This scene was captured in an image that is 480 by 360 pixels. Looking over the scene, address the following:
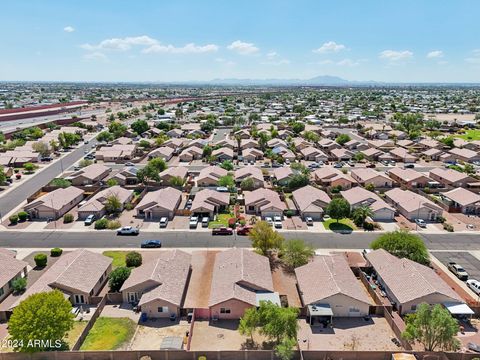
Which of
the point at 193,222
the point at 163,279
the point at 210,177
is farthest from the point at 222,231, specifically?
the point at 210,177

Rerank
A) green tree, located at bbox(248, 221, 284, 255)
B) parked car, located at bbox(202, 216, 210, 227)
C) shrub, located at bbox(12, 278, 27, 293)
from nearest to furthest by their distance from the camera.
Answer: shrub, located at bbox(12, 278, 27, 293), green tree, located at bbox(248, 221, 284, 255), parked car, located at bbox(202, 216, 210, 227)

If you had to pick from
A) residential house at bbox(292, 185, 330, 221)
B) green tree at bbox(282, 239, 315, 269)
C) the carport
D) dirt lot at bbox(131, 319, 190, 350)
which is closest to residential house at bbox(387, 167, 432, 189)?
residential house at bbox(292, 185, 330, 221)

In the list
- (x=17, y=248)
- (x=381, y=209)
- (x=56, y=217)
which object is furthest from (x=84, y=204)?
(x=381, y=209)

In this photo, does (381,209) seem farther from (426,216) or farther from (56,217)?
(56,217)

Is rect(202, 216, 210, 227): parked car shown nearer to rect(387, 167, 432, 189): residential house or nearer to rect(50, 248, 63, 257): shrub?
rect(50, 248, 63, 257): shrub

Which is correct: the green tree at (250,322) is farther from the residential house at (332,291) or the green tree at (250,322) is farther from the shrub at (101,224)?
the shrub at (101,224)

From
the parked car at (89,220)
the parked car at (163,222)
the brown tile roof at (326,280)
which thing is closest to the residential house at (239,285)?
the brown tile roof at (326,280)
